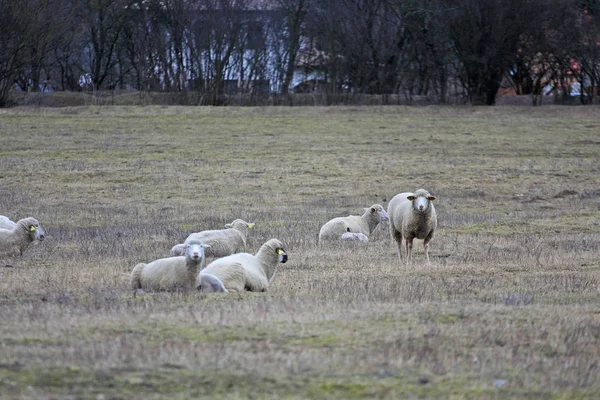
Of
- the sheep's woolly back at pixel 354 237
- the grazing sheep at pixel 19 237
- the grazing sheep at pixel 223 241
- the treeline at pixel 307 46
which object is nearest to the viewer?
the grazing sheep at pixel 19 237

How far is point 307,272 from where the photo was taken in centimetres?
1363

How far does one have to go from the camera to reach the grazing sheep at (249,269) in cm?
1190

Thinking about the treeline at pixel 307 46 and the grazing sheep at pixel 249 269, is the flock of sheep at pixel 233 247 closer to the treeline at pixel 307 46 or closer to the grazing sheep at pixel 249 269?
the grazing sheep at pixel 249 269

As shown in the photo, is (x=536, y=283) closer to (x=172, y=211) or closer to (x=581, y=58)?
(x=172, y=211)

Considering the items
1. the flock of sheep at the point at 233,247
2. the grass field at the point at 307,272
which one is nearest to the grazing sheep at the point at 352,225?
the flock of sheep at the point at 233,247

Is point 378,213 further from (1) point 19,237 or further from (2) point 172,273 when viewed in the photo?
(2) point 172,273

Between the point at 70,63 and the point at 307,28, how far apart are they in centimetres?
1512

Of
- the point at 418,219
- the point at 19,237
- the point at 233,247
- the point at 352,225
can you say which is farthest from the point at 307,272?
the point at 352,225

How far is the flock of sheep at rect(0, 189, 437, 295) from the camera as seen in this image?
1172 centimetres

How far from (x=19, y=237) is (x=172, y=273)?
14.2 ft

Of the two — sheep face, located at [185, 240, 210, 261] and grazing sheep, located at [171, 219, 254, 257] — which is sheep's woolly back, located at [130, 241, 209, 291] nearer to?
sheep face, located at [185, 240, 210, 261]

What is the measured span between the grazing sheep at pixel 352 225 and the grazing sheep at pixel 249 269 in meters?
4.55

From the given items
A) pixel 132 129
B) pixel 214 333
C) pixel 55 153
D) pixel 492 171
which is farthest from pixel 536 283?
pixel 132 129

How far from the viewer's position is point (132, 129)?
3816 centimetres
